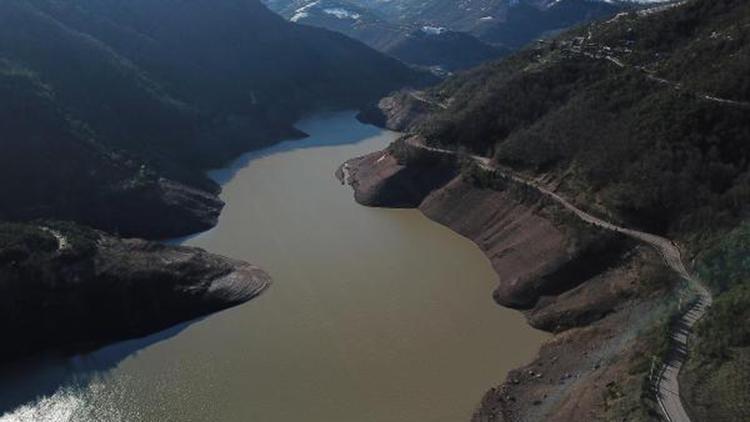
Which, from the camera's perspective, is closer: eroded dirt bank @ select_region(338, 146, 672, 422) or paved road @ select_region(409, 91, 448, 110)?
eroded dirt bank @ select_region(338, 146, 672, 422)

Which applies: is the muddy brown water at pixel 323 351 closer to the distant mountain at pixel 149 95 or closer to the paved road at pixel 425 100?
the distant mountain at pixel 149 95

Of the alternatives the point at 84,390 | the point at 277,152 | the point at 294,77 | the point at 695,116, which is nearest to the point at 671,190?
the point at 695,116

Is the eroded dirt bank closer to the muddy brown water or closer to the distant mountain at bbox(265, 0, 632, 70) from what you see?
the muddy brown water

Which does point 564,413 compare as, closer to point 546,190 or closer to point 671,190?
point 671,190

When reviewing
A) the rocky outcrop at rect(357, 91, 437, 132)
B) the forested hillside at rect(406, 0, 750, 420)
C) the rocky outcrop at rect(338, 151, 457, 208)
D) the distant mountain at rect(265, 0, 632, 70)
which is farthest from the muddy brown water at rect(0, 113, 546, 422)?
the distant mountain at rect(265, 0, 632, 70)

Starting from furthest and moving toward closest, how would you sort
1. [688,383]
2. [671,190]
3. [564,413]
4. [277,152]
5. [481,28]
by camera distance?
1. [481,28]
2. [277,152]
3. [671,190]
4. [564,413]
5. [688,383]

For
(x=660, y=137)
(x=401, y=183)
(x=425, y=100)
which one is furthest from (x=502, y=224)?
(x=425, y=100)
